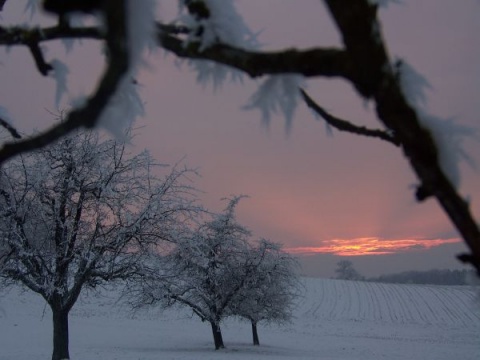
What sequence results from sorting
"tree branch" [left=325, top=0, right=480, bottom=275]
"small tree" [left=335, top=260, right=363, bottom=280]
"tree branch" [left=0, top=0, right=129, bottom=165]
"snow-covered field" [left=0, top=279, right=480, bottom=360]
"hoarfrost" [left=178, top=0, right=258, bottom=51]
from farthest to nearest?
"small tree" [left=335, top=260, right=363, bottom=280], "snow-covered field" [left=0, top=279, right=480, bottom=360], "hoarfrost" [left=178, top=0, right=258, bottom=51], "tree branch" [left=325, top=0, right=480, bottom=275], "tree branch" [left=0, top=0, right=129, bottom=165]

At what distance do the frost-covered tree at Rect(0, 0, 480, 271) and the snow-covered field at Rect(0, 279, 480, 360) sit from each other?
16907mm

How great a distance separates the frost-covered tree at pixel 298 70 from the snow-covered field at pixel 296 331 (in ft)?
55.5

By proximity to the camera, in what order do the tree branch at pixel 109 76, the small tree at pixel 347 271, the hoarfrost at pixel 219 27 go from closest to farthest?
the tree branch at pixel 109 76, the hoarfrost at pixel 219 27, the small tree at pixel 347 271

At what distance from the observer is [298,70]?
144 cm

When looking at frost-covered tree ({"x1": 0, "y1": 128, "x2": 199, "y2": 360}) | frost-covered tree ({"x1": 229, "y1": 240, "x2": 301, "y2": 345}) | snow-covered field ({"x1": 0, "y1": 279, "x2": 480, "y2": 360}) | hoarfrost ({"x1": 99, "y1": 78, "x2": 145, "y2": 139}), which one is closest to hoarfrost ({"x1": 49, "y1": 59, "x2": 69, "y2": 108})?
hoarfrost ({"x1": 99, "y1": 78, "x2": 145, "y2": 139})

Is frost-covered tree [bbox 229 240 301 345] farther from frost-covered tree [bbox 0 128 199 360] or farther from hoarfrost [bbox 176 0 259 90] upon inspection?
hoarfrost [bbox 176 0 259 90]

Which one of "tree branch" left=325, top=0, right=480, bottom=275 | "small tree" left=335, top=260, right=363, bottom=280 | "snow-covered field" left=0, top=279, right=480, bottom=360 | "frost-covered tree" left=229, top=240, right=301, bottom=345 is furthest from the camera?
"small tree" left=335, top=260, right=363, bottom=280

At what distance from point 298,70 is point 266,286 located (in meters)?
28.1

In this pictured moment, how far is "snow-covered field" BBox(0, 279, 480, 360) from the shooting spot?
24.8m

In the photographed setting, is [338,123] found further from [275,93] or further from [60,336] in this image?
[60,336]

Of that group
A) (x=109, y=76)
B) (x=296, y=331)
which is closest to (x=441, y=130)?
(x=109, y=76)

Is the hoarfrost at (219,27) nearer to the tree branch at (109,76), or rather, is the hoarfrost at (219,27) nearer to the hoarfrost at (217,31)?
the hoarfrost at (217,31)

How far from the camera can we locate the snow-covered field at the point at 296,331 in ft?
81.3

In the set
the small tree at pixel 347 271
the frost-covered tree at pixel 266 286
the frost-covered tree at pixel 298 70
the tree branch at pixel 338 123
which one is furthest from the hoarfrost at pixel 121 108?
the small tree at pixel 347 271
